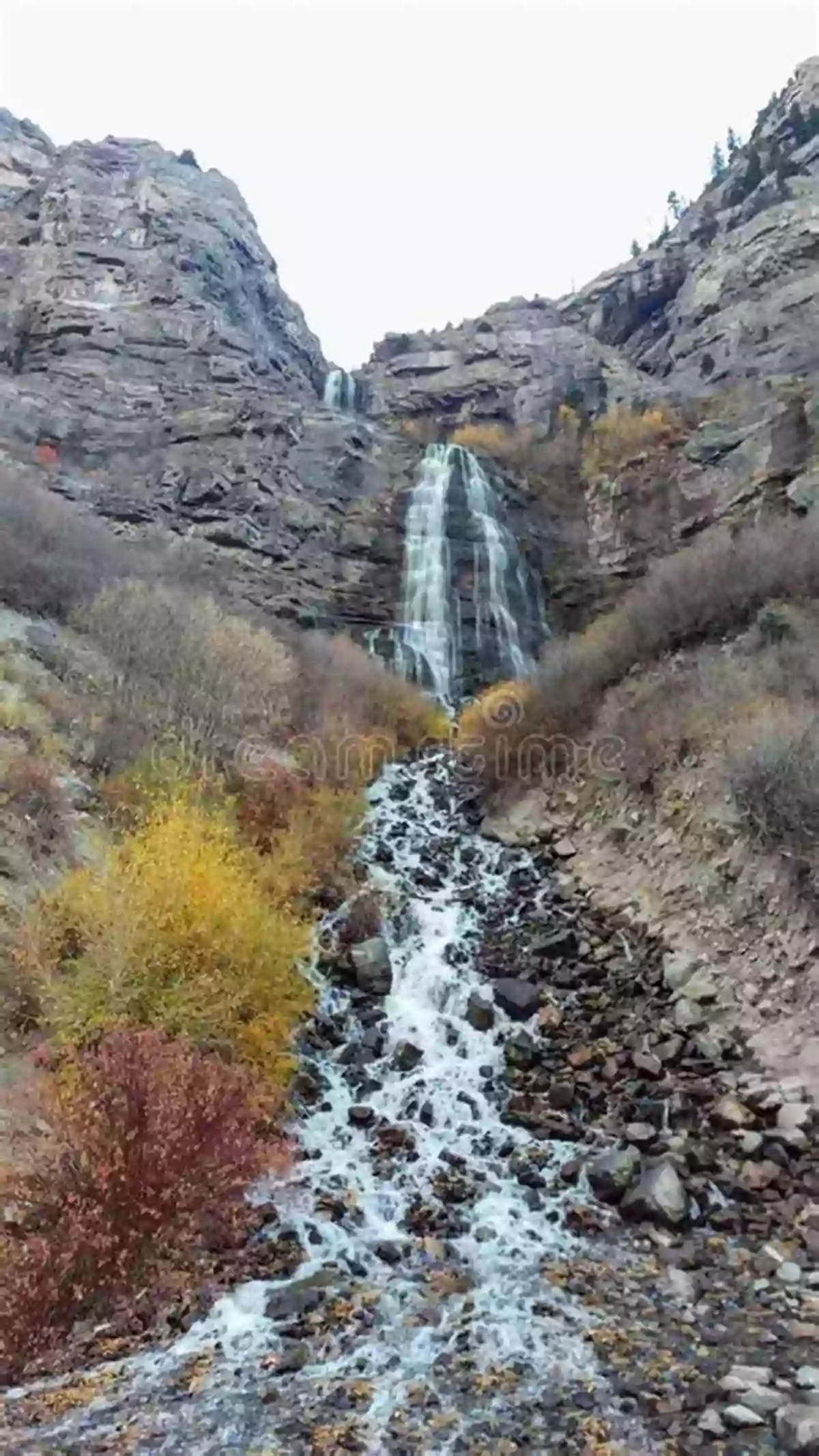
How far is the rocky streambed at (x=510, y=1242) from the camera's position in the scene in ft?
16.4

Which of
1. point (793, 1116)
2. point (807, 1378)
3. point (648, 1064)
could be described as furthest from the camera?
point (648, 1064)

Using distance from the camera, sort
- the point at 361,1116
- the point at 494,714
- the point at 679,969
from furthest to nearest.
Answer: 1. the point at 494,714
2. the point at 679,969
3. the point at 361,1116

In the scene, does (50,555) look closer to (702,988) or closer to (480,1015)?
(480,1015)

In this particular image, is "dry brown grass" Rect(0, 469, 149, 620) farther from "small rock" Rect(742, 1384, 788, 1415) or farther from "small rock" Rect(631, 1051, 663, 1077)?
"small rock" Rect(742, 1384, 788, 1415)

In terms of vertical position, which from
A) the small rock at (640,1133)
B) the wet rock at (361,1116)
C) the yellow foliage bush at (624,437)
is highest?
the yellow foliage bush at (624,437)

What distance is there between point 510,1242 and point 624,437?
32.7 m

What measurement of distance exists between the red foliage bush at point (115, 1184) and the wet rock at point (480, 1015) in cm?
366

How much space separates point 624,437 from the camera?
114 ft

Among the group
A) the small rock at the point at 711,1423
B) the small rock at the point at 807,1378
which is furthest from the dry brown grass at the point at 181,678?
the small rock at the point at 807,1378

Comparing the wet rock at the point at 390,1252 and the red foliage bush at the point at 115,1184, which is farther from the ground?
the red foliage bush at the point at 115,1184

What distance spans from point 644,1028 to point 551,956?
6.82 ft

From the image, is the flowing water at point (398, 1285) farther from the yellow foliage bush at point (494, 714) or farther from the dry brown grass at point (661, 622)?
the yellow foliage bush at point (494, 714)

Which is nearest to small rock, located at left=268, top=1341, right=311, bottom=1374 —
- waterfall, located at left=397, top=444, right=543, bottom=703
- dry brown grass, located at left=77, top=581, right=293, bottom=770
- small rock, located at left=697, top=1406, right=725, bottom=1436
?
small rock, located at left=697, top=1406, right=725, bottom=1436

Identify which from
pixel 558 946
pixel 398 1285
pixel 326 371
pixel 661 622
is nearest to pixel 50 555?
pixel 661 622
